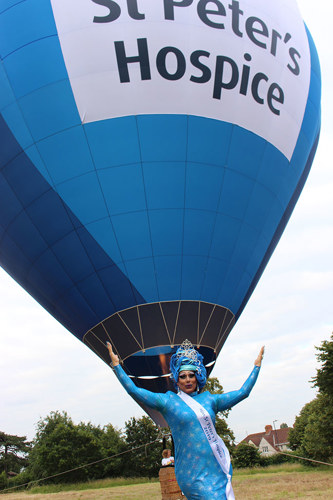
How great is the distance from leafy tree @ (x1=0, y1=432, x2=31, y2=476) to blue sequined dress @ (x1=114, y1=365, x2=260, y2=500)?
2151 inches

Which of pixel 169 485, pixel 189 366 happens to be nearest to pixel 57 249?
pixel 169 485

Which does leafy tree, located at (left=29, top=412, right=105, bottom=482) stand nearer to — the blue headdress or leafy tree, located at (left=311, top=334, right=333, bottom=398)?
leafy tree, located at (left=311, top=334, right=333, bottom=398)

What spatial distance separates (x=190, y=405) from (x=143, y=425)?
29.4 metres

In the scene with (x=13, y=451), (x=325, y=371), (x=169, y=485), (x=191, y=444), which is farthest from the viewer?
(x=13, y=451)

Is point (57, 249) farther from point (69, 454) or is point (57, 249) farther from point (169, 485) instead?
point (69, 454)

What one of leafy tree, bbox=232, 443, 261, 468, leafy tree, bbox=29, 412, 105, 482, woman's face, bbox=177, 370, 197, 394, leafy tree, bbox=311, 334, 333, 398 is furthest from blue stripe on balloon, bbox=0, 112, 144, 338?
leafy tree, bbox=232, 443, 261, 468

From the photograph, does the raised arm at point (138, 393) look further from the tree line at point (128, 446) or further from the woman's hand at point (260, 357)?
the tree line at point (128, 446)

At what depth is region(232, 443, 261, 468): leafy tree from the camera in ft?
109

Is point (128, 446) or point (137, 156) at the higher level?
point (137, 156)

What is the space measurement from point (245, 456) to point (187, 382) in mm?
33581

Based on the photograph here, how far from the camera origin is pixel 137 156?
8.33m

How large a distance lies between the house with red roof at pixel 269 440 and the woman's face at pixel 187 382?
66.7 m

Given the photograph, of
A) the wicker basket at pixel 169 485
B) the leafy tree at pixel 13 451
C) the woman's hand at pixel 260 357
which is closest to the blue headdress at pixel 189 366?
the woman's hand at pixel 260 357

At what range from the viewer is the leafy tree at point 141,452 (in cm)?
2742
